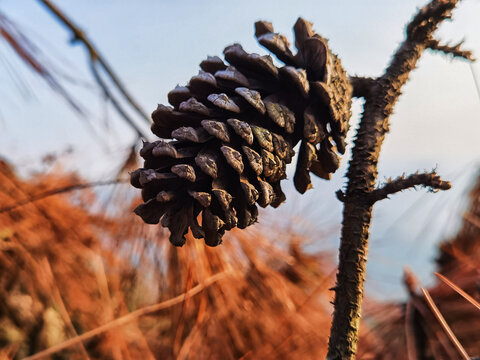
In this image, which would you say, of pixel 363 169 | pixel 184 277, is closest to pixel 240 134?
pixel 363 169

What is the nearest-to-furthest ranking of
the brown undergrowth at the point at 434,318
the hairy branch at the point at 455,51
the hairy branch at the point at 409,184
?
the hairy branch at the point at 409,184 → the hairy branch at the point at 455,51 → the brown undergrowth at the point at 434,318

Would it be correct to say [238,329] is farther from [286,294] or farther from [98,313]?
[98,313]

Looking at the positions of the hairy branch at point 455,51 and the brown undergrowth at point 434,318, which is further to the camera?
the brown undergrowth at point 434,318

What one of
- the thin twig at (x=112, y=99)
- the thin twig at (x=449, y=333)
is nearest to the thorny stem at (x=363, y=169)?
the thin twig at (x=449, y=333)

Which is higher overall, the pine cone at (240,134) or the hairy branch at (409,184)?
the pine cone at (240,134)

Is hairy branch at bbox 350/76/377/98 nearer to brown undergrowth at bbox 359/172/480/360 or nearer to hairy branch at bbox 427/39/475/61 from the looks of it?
hairy branch at bbox 427/39/475/61

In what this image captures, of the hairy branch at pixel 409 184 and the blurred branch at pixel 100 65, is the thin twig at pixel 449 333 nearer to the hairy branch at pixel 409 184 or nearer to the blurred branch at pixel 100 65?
the hairy branch at pixel 409 184

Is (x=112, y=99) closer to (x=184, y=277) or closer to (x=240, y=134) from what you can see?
(x=184, y=277)

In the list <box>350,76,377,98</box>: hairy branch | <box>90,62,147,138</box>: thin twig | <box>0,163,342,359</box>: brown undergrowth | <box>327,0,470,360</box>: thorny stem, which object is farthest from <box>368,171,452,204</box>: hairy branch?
<box>90,62,147,138</box>: thin twig
